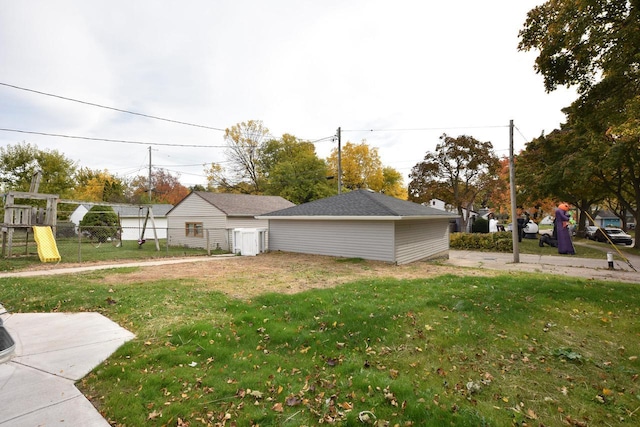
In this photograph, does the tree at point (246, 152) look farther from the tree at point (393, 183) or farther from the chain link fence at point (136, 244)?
the tree at point (393, 183)

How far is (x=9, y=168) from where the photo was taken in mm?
28688

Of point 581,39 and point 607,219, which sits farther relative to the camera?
point 607,219

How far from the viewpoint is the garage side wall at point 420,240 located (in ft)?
41.6

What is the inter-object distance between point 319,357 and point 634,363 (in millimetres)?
3884

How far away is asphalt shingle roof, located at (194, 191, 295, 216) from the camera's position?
19.8 metres

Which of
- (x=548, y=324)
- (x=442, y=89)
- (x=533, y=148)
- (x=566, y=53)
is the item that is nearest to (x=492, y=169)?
(x=533, y=148)

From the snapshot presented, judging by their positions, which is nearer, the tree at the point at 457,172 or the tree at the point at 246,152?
the tree at the point at 457,172

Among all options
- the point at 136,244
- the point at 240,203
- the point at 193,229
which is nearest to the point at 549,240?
the point at 240,203

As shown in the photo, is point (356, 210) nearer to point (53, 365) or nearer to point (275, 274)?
point (275, 274)

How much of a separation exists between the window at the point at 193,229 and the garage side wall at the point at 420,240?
13.8 meters

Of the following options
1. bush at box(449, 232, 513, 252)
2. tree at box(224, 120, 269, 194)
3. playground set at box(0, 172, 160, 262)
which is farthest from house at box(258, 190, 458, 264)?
tree at box(224, 120, 269, 194)

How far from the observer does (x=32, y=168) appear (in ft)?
96.5

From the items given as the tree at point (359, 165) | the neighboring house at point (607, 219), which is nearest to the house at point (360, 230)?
the tree at point (359, 165)

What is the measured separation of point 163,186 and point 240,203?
110 ft
